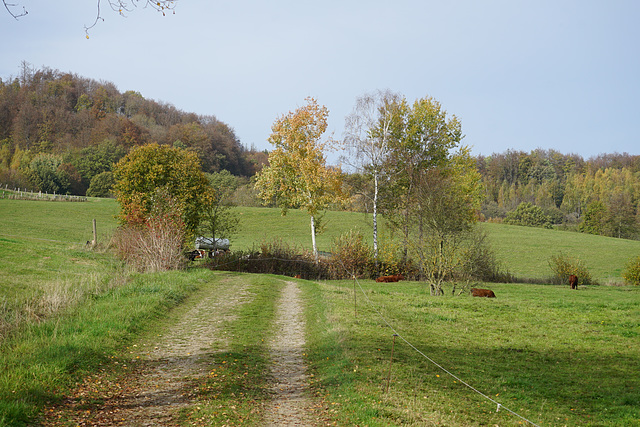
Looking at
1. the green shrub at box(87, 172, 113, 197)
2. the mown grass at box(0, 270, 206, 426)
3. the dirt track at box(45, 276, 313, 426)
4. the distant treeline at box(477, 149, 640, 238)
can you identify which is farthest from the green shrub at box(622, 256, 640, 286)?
the green shrub at box(87, 172, 113, 197)

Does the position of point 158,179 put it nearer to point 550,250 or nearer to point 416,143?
point 416,143

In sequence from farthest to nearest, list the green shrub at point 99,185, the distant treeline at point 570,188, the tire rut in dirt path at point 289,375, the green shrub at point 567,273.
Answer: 1. the green shrub at point 99,185
2. the distant treeline at point 570,188
3. the green shrub at point 567,273
4. the tire rut in dirt path at point 289,375

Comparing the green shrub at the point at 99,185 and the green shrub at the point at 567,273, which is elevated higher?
the green shrub at the point at 99,185

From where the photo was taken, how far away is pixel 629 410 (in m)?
6.82

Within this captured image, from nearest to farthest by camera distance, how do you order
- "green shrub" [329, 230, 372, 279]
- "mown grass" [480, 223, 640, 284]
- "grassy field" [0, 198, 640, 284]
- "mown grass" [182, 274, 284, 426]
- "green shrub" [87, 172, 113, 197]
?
"mown grass" [182, 274, 284, 426]
"green shrub" [329, 230, 372, 279]
"mown grass" [480, 223, 640, 284]
"grassy field" [0, 198, 640, 284]
"green shrub" [87, 172, 113, 197]

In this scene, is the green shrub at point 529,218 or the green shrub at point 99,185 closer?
the green shrub at point 99,185

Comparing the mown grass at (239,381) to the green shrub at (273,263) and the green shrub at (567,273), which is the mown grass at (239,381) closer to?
the green shrub at (273,263)

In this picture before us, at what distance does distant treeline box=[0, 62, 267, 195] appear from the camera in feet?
299

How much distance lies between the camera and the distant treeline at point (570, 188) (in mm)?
79213

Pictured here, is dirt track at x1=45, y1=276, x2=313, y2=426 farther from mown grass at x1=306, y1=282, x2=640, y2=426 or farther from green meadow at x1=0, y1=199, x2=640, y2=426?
mown grass at x1=306, y1=282, x2=640, y2=426

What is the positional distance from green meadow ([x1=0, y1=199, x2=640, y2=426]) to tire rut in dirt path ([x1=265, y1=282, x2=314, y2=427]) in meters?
0.21

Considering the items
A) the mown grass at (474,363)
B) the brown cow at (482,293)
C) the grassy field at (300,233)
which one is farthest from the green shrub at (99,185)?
the mown grass at (474,363)

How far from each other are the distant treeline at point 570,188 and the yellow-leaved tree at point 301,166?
2591 inches

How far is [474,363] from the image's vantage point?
914cm
